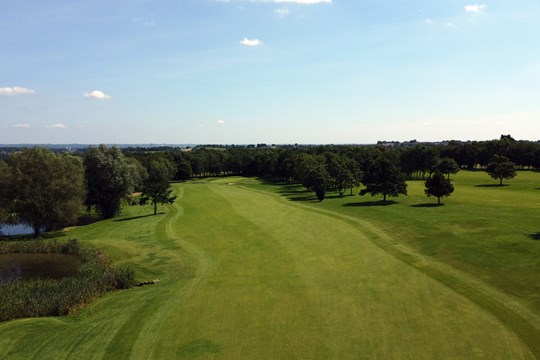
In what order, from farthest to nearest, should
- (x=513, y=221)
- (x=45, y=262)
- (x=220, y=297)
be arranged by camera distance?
(x=513, y=221) < (x=45, y=262) < (x=220, y=297)

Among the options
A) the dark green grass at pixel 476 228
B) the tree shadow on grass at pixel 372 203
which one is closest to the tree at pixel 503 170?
the dark green grass at pixel 476 228

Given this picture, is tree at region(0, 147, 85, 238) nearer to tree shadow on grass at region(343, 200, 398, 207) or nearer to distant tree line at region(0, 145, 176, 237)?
distant tree line at region(0, 145, 176, 237)

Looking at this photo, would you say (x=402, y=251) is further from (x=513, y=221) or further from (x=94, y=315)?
(x=94, y=315)

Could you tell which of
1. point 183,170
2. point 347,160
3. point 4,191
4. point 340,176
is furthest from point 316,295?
point 183,170

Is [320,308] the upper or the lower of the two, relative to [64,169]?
lower

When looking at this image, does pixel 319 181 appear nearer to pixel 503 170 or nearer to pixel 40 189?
pixel 40 189

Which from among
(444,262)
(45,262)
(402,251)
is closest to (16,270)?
(45,262)
